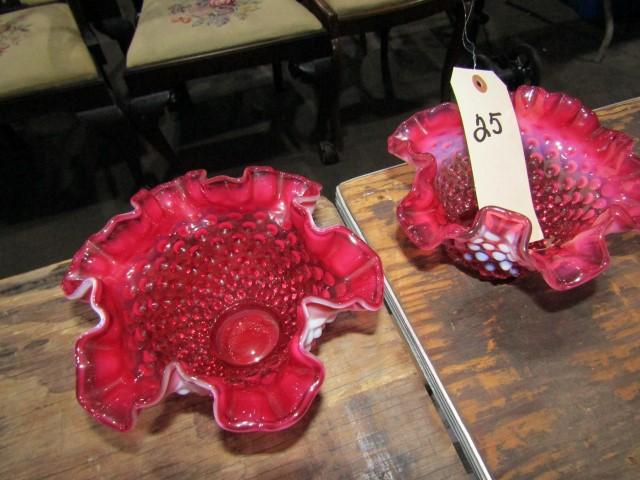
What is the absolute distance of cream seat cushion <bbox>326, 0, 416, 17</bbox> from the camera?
40.9 inches

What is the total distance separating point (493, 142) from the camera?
0.54m

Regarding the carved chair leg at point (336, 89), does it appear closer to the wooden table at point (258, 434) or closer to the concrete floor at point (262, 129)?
the concrete floor at point (262, 129)

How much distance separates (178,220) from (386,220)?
0.26 metres

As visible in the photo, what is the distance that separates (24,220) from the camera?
1.29 meters

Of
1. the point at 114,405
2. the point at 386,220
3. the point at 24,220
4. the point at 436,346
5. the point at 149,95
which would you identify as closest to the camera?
the point at 114,405

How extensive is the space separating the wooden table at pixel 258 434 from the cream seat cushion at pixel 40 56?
61 cm

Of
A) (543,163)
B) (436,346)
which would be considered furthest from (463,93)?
(436,346)

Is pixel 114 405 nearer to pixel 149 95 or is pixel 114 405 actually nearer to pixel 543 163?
pixel 543 163

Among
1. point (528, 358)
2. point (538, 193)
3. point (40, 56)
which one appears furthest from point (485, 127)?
point (40, 56)

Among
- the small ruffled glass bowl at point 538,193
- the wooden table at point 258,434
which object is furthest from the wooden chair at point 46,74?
the small ruffled glass bowl at point 538,193

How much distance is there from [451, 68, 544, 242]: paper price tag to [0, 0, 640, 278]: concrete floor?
0.74 meters

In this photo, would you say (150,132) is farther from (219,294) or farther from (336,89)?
(219,294)

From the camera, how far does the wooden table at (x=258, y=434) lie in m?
0.45

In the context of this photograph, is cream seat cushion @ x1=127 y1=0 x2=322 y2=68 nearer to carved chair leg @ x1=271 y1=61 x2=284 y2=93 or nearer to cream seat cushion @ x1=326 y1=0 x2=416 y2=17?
cream seat cushion @ x1=326 y1=0 x2=416 y2=17
